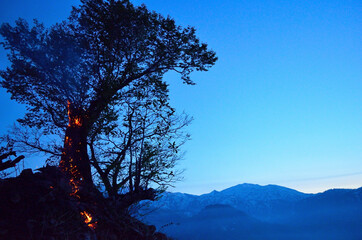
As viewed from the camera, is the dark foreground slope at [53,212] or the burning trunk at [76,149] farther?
the burning trunk at [76,149]

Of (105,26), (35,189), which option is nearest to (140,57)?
(105,26)

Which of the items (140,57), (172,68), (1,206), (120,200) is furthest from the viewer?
(172,68)

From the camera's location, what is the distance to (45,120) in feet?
54.3

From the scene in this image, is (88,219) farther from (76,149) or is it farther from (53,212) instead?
(76,149)

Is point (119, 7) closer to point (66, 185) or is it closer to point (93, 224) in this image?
point (66, 185)

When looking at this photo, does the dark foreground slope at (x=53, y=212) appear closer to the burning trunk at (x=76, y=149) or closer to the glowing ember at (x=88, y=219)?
the glowing ember at (x=88, y=219)

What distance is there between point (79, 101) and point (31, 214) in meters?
8.23

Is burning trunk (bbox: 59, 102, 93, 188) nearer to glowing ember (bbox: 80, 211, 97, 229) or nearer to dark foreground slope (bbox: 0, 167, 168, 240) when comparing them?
dark foreground slope (bbox: 0, 167, 168, 240)

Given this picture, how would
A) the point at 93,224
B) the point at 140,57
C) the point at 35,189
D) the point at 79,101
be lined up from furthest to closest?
the point at 140,57
the point at 79,101
the point at 93,224
the point at 35,189

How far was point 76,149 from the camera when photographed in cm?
1452

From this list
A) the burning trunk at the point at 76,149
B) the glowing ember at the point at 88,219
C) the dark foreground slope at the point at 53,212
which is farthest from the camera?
the burning trunk at the point at 76,149

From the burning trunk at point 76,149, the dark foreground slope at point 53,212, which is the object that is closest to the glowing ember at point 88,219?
the dark foreground slope at point 53,212

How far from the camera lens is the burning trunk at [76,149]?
13906mm

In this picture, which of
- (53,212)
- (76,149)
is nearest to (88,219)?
(53,212)
